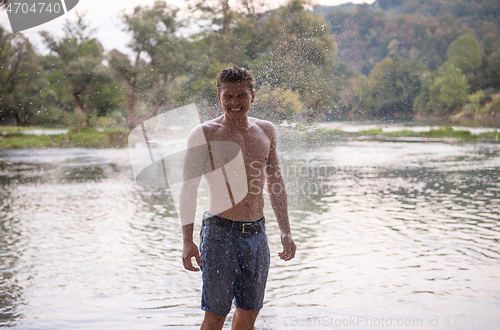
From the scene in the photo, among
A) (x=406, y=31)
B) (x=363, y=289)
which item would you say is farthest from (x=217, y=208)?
(x=406, y=31)

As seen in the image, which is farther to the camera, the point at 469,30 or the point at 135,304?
the point at 469,30

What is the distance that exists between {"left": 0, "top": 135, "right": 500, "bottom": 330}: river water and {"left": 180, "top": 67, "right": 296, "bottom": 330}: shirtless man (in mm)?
1295

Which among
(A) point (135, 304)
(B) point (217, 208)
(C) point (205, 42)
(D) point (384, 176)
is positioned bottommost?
(D) point (384, 176)

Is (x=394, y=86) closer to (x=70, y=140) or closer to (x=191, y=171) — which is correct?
(x=70, y=140)

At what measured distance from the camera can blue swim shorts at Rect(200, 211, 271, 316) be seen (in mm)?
2260

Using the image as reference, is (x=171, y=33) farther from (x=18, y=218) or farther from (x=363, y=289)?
(x=363, y=289)

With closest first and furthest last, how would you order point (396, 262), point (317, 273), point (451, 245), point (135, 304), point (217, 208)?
point (217, 208) < point (135, 304) < point (317, 273) < point (396, 262) < point (451, 245)

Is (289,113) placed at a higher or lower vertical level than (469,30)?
lower

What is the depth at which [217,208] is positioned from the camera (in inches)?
92.8

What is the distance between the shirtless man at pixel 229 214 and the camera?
7.45 ft

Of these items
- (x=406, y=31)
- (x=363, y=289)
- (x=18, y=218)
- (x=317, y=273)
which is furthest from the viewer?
(x=406, y=31)

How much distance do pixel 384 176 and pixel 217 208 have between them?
33.5 feet

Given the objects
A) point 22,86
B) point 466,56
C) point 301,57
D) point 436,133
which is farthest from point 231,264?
point 466,56

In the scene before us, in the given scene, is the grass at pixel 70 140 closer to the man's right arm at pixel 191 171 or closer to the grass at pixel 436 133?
the grass at pixel 436 133
